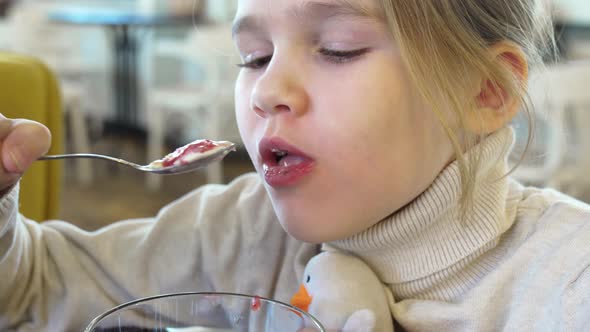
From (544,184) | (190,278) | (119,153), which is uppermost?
(190,278)

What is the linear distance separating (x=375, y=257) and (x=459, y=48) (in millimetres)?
229

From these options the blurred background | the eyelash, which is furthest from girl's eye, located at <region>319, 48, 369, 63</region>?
the blurred background

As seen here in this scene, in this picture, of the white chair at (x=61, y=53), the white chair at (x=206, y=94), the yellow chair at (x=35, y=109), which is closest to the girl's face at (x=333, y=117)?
the yellow chair at (x=35, y=109)

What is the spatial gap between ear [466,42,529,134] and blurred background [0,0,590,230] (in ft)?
5.38

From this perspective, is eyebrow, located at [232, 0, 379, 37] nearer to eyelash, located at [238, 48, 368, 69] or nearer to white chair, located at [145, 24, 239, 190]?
eyelash, located at [238, 48, 368, 69]

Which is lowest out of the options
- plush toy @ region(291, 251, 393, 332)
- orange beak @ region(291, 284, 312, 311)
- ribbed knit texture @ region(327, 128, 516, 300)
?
orange beak @ region(291, 284, 312, 311)

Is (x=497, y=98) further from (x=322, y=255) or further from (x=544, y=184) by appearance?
(x=544, y=184)

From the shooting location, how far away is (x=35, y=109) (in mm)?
891

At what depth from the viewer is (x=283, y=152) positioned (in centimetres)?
64

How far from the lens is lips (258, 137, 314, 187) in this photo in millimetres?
630

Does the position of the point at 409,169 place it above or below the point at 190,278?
above

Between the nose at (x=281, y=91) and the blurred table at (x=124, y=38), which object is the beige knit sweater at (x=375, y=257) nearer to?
the nose at (x=281, y=91)

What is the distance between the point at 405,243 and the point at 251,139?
0.61ft

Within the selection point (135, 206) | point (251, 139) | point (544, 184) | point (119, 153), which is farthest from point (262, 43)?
point (119, 153)
